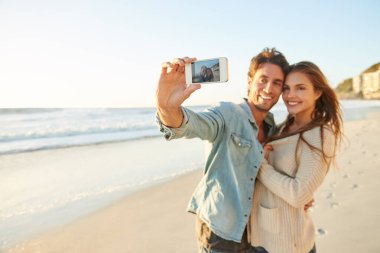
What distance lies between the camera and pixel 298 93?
2.31 meters

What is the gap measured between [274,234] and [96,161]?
7.03m

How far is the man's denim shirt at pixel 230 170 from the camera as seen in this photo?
1917 millimetres

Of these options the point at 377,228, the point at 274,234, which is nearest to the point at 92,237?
the point at 274,234

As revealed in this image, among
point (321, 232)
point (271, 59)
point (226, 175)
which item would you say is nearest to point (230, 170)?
point (226, 175)

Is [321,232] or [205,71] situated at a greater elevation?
[205,71]

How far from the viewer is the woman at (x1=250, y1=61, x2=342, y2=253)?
194 centimetres

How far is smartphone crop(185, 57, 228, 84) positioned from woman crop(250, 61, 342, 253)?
80cm

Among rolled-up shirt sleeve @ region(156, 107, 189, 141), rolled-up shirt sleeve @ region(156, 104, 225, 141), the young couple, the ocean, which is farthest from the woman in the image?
the ocean

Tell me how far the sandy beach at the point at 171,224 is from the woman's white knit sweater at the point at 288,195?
1.75 m

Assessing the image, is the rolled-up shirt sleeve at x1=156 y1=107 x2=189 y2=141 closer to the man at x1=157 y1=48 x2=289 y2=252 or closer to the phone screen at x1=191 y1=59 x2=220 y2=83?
the man at x1=157 y1=48 x2=289 y2=252

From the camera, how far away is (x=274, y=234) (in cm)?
202

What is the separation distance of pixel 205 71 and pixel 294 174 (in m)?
1.03

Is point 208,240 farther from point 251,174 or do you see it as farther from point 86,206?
point 86,206

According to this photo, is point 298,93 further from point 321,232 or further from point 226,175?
point 321,232
